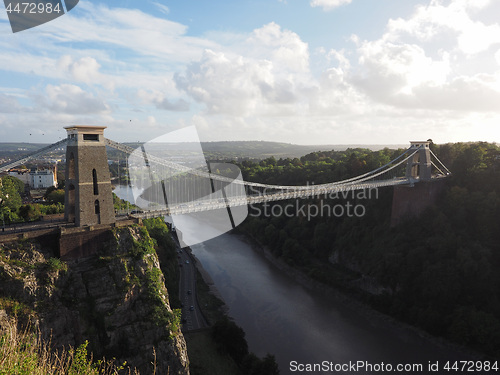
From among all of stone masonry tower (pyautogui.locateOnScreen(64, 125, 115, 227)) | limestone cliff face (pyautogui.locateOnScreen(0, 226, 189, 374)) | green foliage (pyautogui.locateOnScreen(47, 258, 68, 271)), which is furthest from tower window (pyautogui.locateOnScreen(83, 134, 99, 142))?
green foliage (pyautogui.locateOnScreen(47, 258, 68, 271))

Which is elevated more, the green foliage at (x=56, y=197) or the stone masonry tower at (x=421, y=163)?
the stone masonry tower at (x=421, y=163)

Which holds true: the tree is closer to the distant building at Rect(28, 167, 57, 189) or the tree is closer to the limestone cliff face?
the limestone cliff face

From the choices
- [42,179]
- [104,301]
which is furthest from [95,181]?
[42,179]

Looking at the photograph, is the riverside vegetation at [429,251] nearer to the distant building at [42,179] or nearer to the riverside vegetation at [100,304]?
the riverside vegetation at [100,304]

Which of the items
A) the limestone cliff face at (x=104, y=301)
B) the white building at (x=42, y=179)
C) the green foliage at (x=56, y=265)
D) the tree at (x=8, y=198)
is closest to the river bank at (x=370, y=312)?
the limestone cliff face at (x=104, y=301)

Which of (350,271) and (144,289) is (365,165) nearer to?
(350,271)

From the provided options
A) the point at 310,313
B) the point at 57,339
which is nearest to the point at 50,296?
the point at 57,339
